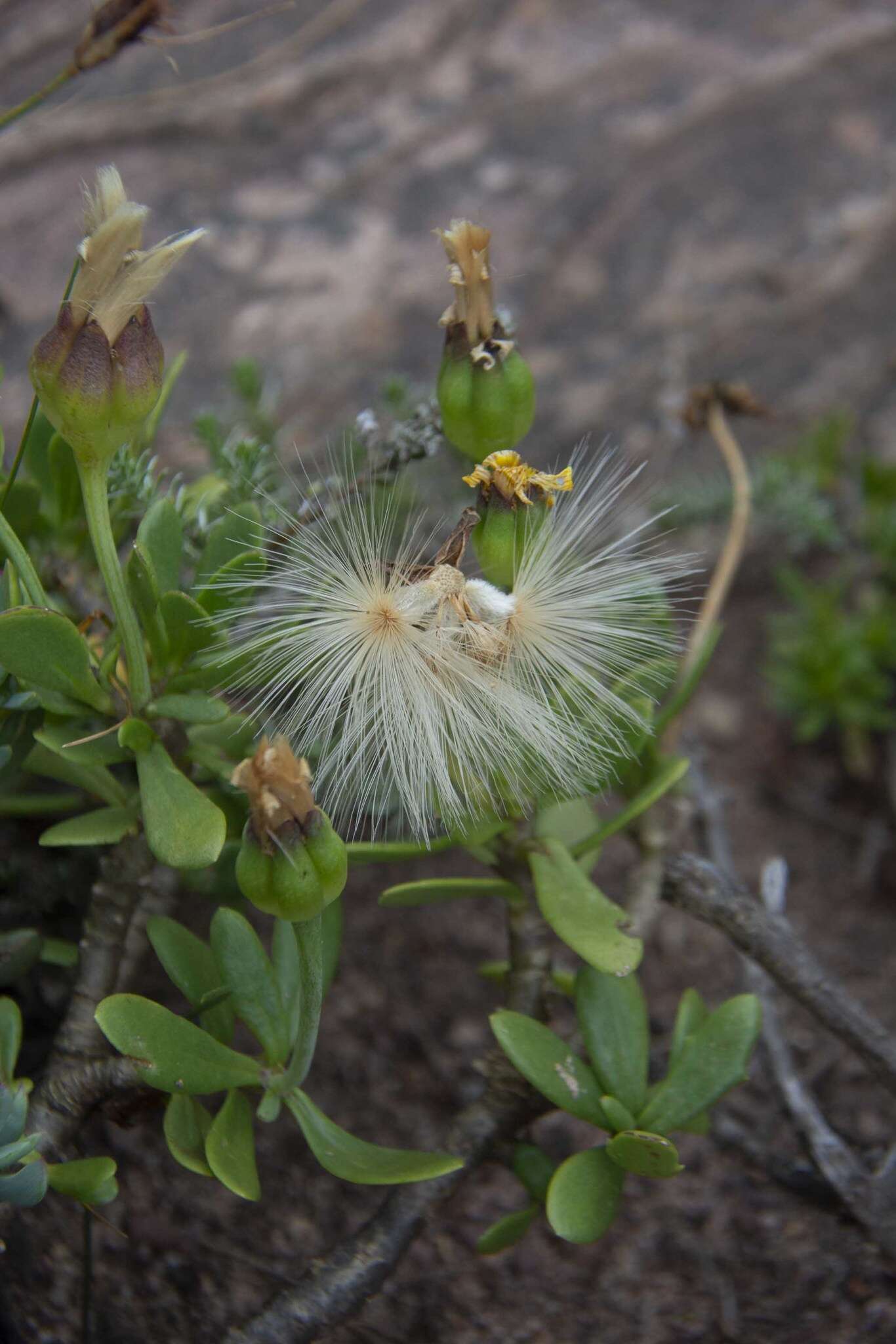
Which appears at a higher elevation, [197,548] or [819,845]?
[197,548]

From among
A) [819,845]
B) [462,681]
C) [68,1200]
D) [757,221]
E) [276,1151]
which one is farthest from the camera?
[757,221]

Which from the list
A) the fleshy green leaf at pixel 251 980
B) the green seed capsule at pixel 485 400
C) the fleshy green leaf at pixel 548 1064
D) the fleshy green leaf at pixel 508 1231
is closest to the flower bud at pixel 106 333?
the green seed capsule at pixel 485 400

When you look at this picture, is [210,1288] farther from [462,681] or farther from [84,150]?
[84,150]

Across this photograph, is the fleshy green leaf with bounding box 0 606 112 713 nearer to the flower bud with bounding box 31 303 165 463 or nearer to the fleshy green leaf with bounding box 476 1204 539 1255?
the flower bud with bounding box 31 303 165 463

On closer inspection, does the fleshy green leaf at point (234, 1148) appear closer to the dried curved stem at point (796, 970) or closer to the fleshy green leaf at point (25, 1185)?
the fleshy green leaf at point (25, 1185)

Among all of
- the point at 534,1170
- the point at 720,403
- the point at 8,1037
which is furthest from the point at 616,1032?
the point at 720,403

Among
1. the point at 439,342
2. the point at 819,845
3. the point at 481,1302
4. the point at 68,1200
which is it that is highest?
the point at 439,342

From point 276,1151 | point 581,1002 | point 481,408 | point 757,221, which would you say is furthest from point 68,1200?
point 757,221
